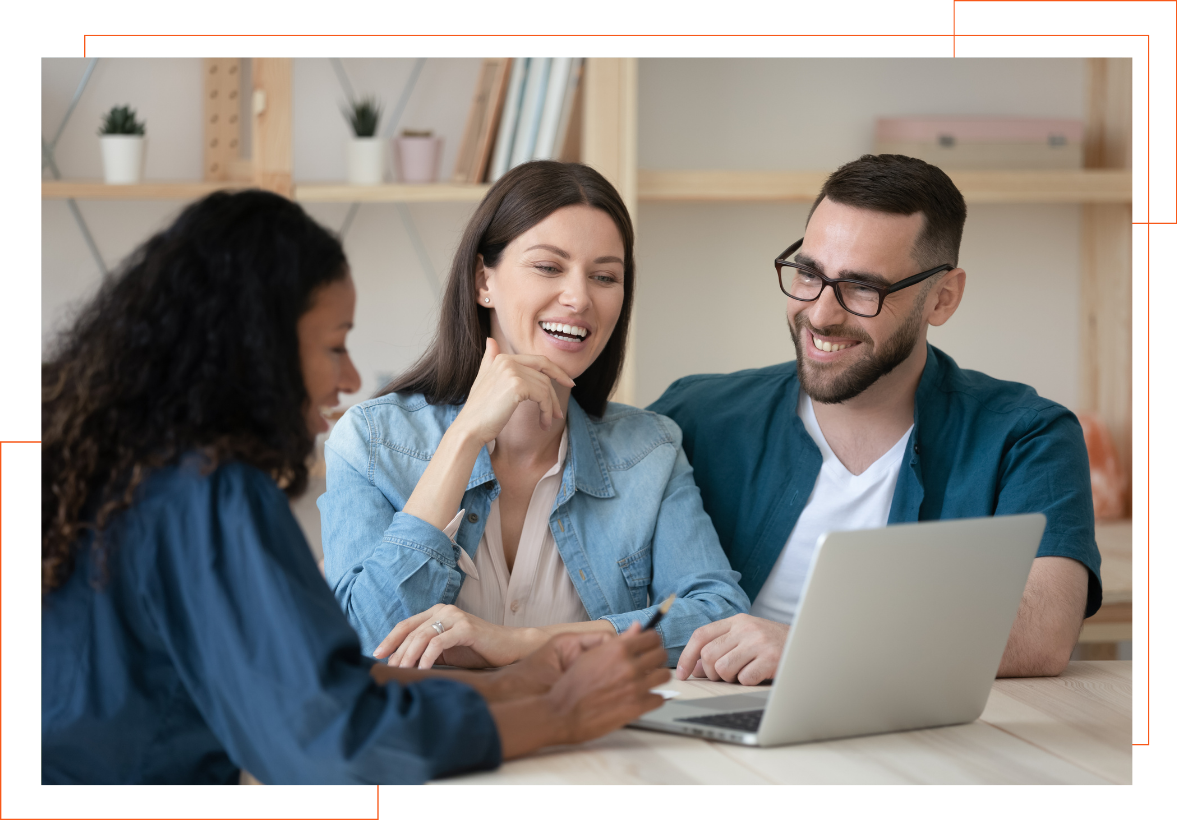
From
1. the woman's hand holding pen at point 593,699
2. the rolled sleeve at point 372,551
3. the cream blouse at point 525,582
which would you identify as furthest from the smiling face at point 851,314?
the woman's hand holding pen at point 593,699

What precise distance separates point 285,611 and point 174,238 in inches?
12.3

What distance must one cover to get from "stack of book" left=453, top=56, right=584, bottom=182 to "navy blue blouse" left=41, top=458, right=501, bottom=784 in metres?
1.61

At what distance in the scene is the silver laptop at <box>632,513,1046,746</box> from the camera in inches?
35.2

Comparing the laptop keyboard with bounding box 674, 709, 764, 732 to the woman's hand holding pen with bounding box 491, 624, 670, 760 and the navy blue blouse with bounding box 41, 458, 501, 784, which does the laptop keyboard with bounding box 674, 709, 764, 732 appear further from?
the navy blue blouse with bounding box 41, 458, 501, 784

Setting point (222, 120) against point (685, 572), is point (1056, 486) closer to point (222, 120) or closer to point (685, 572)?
point (685, 572)

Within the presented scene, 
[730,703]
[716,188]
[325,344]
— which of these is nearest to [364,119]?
[716,188]

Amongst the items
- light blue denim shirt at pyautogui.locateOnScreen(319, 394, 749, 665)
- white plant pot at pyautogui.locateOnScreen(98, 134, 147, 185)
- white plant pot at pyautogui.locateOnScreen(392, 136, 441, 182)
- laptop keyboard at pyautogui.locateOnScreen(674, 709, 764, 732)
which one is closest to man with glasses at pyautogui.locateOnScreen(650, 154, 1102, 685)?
light blue denim shirt at pyautogui.locateOnScreen(319, 394, 749, 665)

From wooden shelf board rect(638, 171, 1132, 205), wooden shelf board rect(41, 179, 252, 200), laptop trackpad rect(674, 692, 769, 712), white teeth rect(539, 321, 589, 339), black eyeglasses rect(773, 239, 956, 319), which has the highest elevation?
wooden shelf board rect(638, 171, 1132, 205)

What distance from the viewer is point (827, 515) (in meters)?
1.63

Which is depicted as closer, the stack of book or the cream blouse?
the cream blouse

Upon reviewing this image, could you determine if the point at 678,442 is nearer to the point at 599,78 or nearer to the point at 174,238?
the point at 174,238

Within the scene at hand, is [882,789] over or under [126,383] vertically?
under

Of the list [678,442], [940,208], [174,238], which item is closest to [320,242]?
[174,238]

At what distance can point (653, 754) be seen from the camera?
92cm
